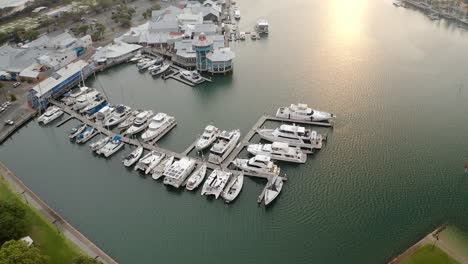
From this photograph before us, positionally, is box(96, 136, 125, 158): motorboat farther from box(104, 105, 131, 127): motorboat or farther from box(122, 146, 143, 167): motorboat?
box(104, 105, 131, 127): motorboat

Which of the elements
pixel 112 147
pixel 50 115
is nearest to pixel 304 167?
pixel 112 147

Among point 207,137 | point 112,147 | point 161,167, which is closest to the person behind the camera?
point 161,167

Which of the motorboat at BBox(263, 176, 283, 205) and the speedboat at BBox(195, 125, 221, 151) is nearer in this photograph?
the motorboat at BBox(263, 176, 283, 205)

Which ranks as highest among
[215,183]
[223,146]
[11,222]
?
[223,146]

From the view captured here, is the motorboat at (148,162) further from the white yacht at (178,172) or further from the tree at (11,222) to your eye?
the tree at (11,222)

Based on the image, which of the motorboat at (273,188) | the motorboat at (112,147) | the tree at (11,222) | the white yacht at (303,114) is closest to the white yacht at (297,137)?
the white yacht at (303,114)

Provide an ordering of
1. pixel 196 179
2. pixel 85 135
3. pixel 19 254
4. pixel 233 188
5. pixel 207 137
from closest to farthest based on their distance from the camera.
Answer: pixel 19 254
pixel 233 188
pixel 196 179
pixel 207 137
pixel 85 135

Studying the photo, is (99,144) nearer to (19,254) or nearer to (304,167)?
(19,254)

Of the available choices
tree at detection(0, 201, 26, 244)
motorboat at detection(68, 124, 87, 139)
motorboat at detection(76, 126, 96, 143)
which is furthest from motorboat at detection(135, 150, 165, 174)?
tree at detection(0, 201, 26, 244)
